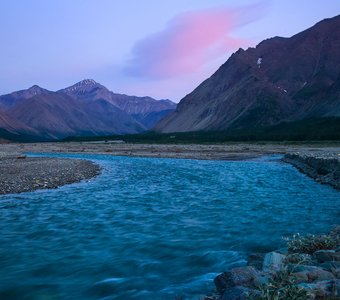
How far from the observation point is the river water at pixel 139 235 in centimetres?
949

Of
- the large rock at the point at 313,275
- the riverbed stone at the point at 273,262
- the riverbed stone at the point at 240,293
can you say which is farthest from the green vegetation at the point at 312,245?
the riverbed stone at the point at 240,293

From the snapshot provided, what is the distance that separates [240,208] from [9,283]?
12.0 metres

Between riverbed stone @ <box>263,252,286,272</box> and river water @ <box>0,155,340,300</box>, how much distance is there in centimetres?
133

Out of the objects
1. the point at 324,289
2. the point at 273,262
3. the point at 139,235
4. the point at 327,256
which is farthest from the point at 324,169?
the point at 324,289

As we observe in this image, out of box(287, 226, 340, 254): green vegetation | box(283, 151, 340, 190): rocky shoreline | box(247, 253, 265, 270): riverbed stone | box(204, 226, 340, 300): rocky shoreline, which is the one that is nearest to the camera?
box(204, 226, 340, 300): rocky shoreline

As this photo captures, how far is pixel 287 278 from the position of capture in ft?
24.1

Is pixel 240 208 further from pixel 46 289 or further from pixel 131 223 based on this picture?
pixel 46 289

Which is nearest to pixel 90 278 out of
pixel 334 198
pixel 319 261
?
pixel 319 261

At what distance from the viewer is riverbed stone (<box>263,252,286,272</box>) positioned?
8742 millimetres

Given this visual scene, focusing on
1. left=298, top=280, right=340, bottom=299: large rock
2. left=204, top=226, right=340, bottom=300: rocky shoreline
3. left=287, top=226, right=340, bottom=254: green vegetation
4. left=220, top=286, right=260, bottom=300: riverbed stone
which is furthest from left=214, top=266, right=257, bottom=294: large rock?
left=287, top=226, right=340, bottom=254: green vegetation

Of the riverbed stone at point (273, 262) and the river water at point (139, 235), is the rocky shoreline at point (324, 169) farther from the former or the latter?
the riverbed stone at point (273, 262)

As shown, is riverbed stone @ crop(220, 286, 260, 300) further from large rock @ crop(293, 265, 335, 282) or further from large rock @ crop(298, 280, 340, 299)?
large rock @ crop(293, 265, 335, 282)

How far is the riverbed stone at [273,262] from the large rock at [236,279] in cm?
65

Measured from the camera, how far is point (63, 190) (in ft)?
83.0
